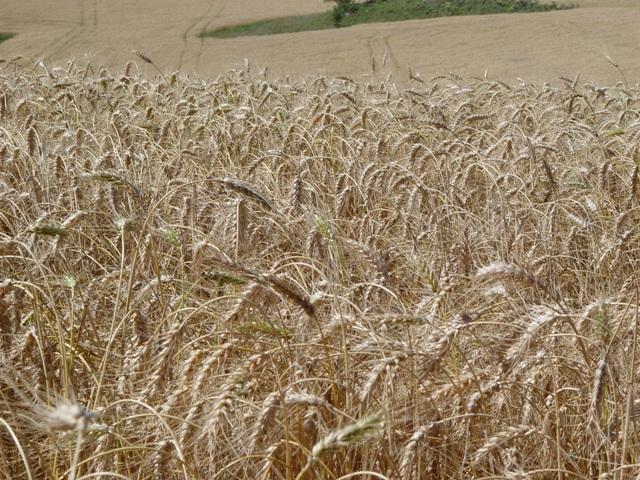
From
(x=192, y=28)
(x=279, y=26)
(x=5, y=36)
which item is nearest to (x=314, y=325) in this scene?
(x=192, y=28)

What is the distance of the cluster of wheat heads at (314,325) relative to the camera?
56.9 inches

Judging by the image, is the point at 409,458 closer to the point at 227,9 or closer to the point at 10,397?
the point at 10,397

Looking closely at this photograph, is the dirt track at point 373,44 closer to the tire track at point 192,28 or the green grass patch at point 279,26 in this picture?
the tire track at point 192,28

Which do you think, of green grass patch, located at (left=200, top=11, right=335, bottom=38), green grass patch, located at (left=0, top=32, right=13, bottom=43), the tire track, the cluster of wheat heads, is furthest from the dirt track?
the cluster of wheat heads

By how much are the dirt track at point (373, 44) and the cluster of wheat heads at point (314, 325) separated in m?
16.6

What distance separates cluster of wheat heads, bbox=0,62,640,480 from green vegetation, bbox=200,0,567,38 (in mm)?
39677

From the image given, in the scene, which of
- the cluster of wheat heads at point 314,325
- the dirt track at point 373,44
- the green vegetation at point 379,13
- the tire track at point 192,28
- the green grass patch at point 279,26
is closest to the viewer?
the cluster of wheat heads at point 314,325

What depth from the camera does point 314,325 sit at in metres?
1.93

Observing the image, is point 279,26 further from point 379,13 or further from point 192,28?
point 379,13

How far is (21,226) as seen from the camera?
2715 millimetres

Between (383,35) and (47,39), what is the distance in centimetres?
1587

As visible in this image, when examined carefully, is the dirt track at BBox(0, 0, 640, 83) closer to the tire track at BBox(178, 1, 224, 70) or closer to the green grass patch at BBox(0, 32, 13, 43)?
the tire track at BBox(178, 1, 224, 70)

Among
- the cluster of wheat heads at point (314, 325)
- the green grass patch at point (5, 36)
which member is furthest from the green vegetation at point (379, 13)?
the cluster of wheat heads at point (314, 325)

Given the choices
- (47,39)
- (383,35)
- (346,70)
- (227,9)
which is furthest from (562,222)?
(227,9)
